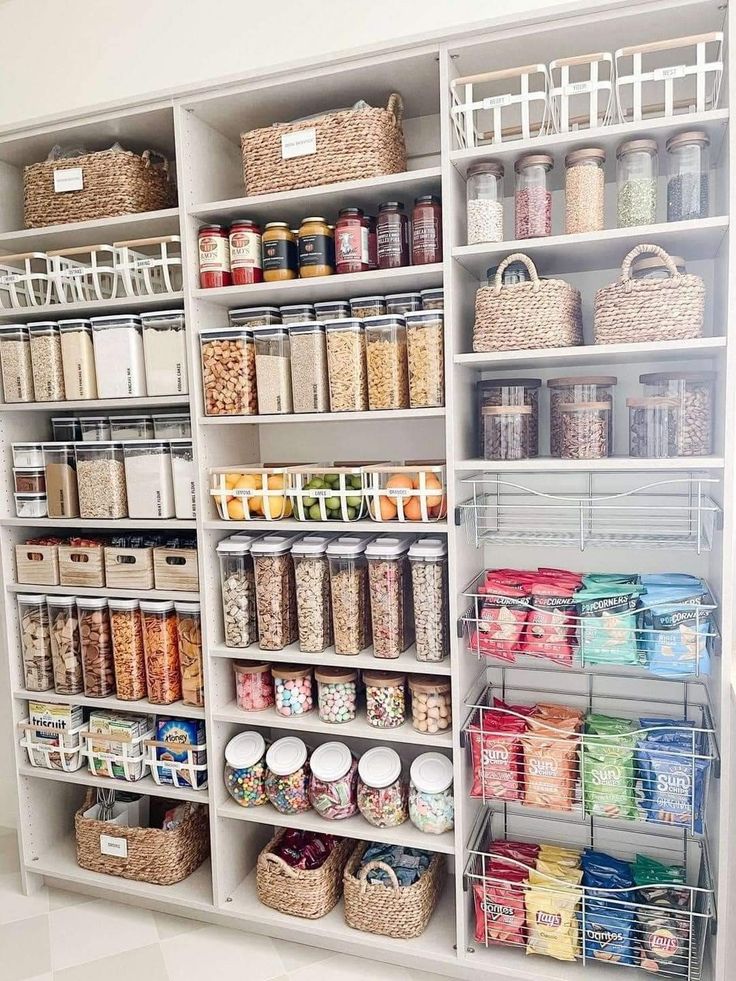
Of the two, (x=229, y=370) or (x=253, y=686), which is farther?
(x=253, y=686)

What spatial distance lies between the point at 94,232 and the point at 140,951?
223 centimetres

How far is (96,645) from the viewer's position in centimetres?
251

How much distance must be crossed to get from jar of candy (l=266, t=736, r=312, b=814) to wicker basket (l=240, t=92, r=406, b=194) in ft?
5.47

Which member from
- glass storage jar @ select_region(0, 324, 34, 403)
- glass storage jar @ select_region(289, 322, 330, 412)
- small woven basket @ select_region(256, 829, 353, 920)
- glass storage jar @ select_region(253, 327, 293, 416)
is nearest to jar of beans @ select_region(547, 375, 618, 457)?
glass storage jar @ select_region(289, 322, 330, 412)

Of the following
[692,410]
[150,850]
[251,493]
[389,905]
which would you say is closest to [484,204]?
[692,410]

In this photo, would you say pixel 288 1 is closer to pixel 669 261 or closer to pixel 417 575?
pixel 669 261

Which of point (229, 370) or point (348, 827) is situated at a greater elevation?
point (229, 370)

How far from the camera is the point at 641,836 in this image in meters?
2.27

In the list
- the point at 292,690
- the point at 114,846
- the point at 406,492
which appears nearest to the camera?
the point at 406,492

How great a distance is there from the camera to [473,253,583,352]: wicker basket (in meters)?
1.90

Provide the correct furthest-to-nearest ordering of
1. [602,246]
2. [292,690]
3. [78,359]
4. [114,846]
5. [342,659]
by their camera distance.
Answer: [114,846]
[78,359]
[292,690]
[342,659]
[602,246]

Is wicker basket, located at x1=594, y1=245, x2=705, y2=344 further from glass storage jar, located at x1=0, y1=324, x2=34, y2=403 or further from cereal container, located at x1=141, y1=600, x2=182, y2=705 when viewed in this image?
glass storage jar, located at x1=0, y1=324, x2=34, y2=403

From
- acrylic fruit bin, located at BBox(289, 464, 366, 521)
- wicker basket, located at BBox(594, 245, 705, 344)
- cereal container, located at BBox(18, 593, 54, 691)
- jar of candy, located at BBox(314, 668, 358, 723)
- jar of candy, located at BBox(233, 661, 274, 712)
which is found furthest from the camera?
cereal container, located at BBox(18, 593, 54, 691)

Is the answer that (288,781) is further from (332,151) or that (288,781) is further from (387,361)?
(332,151)
